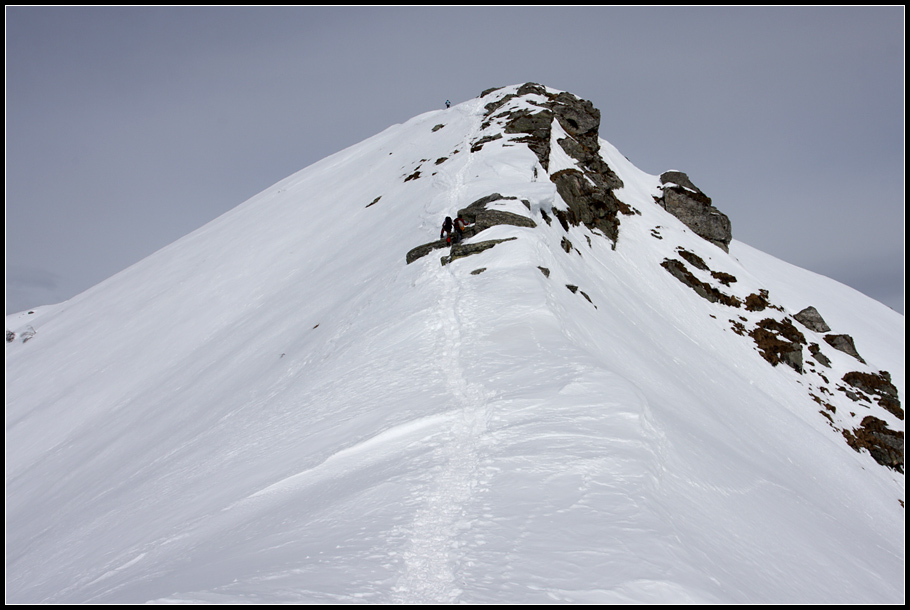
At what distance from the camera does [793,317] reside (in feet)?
125

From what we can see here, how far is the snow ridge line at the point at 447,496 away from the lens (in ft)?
16.1

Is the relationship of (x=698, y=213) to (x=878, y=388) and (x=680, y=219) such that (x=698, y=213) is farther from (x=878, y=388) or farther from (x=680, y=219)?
(x=878, y=388)

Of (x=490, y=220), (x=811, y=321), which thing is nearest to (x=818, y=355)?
(x=811, y=321)

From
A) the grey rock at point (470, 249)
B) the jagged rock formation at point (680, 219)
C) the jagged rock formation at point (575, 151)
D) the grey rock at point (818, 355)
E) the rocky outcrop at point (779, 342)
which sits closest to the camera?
the grey rock at point (470, 249)

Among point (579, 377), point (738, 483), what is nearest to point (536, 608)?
point (579, 377)

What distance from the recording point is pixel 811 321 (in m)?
38.0

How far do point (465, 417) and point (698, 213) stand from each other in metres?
40.3

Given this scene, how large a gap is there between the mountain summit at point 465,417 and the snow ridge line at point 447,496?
0.13 ft

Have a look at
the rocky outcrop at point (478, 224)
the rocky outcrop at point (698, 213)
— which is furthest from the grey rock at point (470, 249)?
the rocky outcrop at point (698, 213)

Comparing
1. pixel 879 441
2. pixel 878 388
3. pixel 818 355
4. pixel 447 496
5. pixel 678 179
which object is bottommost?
pixel 447 496

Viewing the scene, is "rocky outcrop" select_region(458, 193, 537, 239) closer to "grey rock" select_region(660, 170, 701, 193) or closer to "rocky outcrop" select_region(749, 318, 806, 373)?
"rocky outcrop" select_region(749, 318, 806, 373)

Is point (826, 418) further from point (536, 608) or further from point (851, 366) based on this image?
point (536, 608)

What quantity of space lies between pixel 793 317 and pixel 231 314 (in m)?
39.7

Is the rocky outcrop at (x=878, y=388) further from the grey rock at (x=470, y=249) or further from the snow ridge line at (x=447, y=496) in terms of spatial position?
the snow ridge line at (x=447, y=496)
